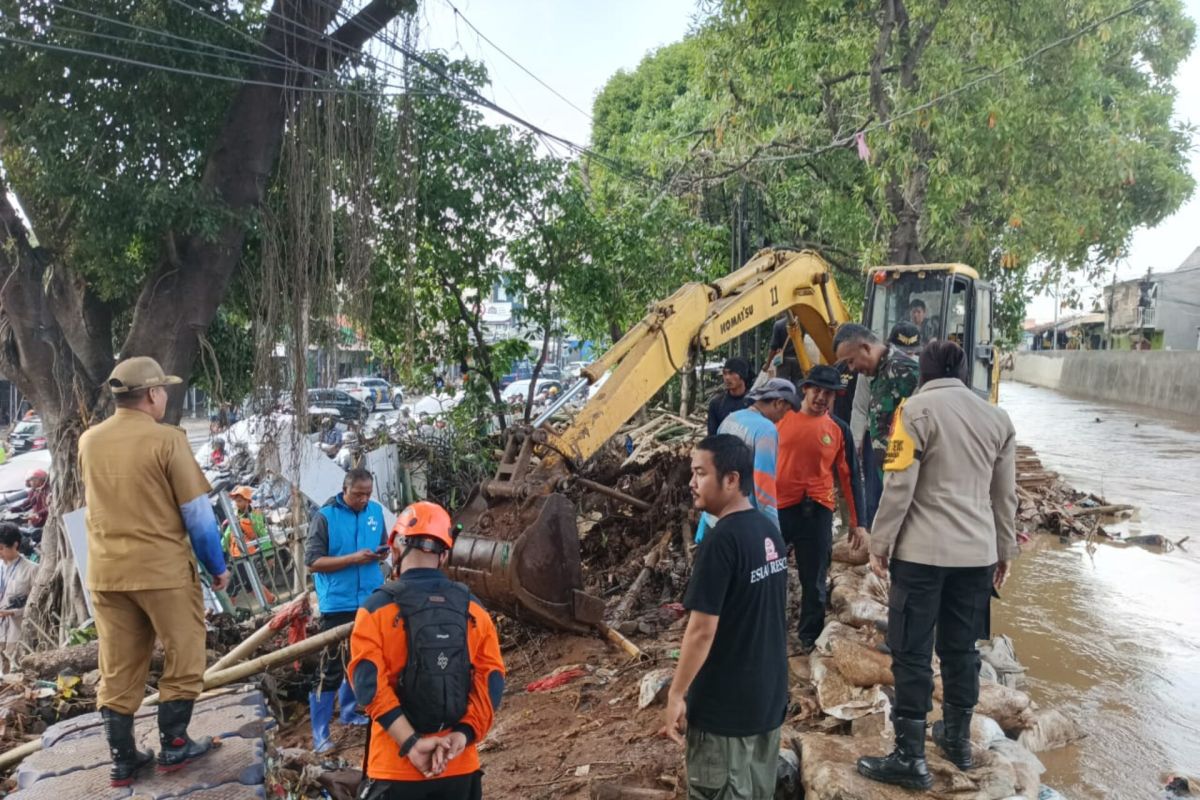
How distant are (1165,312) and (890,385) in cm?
4270

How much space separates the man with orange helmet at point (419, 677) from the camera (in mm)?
2578

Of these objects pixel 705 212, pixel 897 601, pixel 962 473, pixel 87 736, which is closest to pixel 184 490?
pixel 87 736

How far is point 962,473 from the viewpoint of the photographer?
360 cm

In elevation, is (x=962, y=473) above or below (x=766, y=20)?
below

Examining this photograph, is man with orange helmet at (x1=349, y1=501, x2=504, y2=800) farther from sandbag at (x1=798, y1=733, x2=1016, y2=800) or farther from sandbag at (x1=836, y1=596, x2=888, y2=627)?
sandbag at (x1=836, y1=596, x2=888, y2=627)

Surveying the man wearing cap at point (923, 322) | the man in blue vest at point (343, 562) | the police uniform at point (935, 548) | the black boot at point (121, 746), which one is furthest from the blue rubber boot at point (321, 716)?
the man wearing cap at point (923, 322)

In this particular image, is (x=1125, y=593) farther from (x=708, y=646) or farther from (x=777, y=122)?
(x=777, y=122)

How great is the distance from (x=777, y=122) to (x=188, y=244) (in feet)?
33.2

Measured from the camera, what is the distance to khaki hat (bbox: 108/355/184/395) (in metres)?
3.46

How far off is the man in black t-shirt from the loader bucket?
263 centimetres

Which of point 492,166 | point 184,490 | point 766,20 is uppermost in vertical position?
point 766,20

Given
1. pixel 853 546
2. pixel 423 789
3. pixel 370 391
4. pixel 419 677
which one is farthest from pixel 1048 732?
pixel 370 391

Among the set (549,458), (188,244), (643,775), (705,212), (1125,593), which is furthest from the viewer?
(705,212)

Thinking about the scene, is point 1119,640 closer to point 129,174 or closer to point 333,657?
point 333,657
